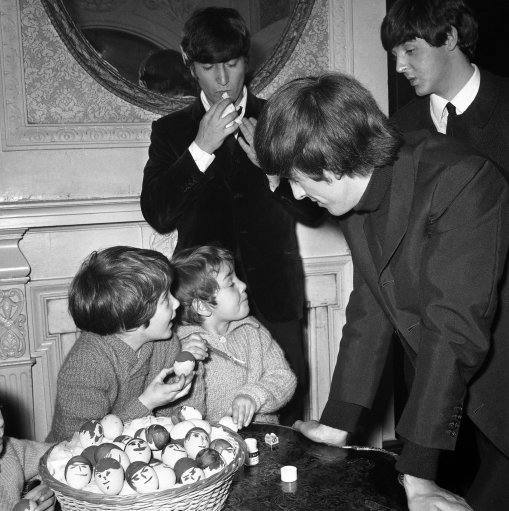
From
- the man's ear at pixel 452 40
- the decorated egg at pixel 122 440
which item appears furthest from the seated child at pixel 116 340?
the man's ear at pixel 452 40

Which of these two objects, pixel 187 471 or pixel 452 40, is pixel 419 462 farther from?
pixel 452 40

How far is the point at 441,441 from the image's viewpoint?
137 centimetres

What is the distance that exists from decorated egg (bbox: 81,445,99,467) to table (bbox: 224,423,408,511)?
0.94ft

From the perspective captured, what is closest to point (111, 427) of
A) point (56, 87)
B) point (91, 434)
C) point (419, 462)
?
point (91, 434)

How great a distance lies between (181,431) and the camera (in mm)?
1491

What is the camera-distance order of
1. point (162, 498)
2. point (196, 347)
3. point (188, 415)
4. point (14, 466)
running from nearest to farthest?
point (162, 498)
point (188, 415)
point (14, 466)
point (196, 347)

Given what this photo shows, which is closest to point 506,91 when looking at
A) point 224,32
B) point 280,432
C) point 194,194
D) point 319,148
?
point 224,32

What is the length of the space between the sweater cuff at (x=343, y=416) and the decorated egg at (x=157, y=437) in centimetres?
45

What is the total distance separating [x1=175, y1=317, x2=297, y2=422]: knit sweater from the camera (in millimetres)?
2221

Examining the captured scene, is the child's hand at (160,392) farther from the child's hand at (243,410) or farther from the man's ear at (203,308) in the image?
the man's ear at (203,308)

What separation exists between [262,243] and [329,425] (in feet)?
3.22

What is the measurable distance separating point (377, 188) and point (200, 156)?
100 centimetres

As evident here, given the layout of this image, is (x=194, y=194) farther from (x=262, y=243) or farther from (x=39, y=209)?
(x=39, y=209)

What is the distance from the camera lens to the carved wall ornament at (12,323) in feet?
8.66
